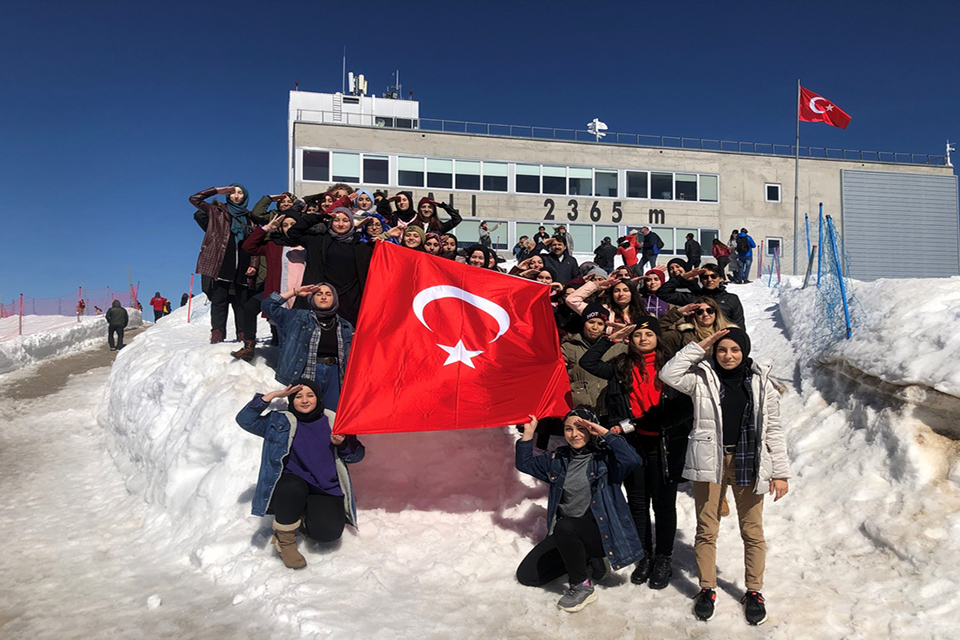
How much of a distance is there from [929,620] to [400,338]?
4480mm

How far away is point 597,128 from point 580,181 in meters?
2.92

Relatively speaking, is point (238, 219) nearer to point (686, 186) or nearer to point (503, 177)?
point (503, 177)

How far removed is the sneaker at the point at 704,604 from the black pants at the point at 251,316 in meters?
5.73

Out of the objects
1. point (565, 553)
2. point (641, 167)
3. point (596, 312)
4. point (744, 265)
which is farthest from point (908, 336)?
point (641, 167)

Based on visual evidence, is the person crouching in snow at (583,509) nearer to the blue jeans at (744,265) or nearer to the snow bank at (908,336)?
the snow bank at (908,336)

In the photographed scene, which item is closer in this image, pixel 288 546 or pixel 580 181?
pixel 288 546

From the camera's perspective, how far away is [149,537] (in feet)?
20.3

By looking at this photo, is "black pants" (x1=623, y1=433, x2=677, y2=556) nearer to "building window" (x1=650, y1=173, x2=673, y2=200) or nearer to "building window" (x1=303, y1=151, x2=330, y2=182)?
"building window" (x1=303, y1=151, x2=330, y2=182)

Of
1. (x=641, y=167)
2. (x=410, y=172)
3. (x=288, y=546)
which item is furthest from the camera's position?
(x=641, y=167)

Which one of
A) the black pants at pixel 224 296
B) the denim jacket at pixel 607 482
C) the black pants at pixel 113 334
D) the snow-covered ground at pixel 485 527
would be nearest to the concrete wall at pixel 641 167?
the black pants at pixel 113 334

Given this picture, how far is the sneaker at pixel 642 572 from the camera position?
207 inches

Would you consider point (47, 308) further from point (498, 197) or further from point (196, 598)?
point (196, 598)

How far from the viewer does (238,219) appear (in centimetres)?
842

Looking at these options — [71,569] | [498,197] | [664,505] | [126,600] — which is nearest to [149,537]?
[71,569]
